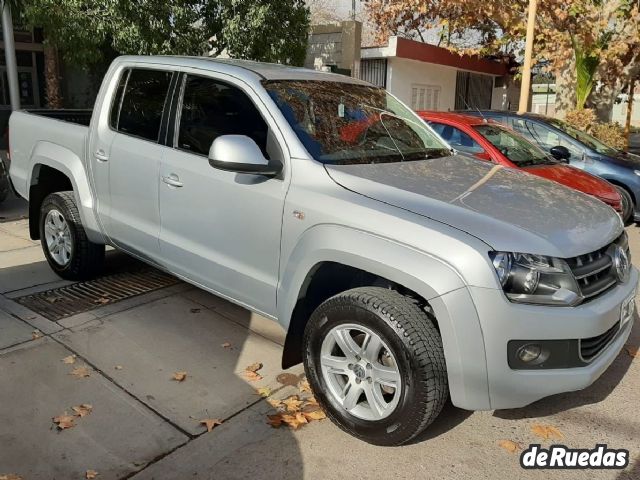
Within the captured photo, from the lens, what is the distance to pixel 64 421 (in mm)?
3043

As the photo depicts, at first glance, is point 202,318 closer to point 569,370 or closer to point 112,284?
Answer: point 112,284

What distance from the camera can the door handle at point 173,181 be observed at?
148 inches

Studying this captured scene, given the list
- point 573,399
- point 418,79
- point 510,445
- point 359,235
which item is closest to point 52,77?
point 418,79

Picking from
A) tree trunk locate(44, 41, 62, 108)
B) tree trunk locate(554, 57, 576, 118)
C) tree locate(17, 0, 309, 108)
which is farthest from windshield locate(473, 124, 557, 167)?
tree trunk locate(44, 41, 62, 108)

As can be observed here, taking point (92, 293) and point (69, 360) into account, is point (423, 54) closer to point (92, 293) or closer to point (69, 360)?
point (92, 293)

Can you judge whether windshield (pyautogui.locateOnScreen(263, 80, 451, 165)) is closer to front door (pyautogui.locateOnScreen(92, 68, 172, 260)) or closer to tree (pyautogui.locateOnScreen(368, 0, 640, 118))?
front door (pyautogui.locateOnScreen(92, 68, 172, 260))

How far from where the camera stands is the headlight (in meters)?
2.53

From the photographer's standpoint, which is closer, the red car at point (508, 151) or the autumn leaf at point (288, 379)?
the autumn leaf at point (288, 379)

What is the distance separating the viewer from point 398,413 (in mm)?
2779

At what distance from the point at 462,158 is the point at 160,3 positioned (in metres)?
8.48

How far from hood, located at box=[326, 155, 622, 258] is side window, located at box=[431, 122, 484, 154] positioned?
322 cm

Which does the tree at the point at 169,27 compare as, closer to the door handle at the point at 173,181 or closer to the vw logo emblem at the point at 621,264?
the door handle at the point at 173,181

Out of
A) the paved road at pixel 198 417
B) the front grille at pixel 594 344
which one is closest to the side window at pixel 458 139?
the paved road at pixel 198 417

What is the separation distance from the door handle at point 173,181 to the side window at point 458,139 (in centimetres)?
404
